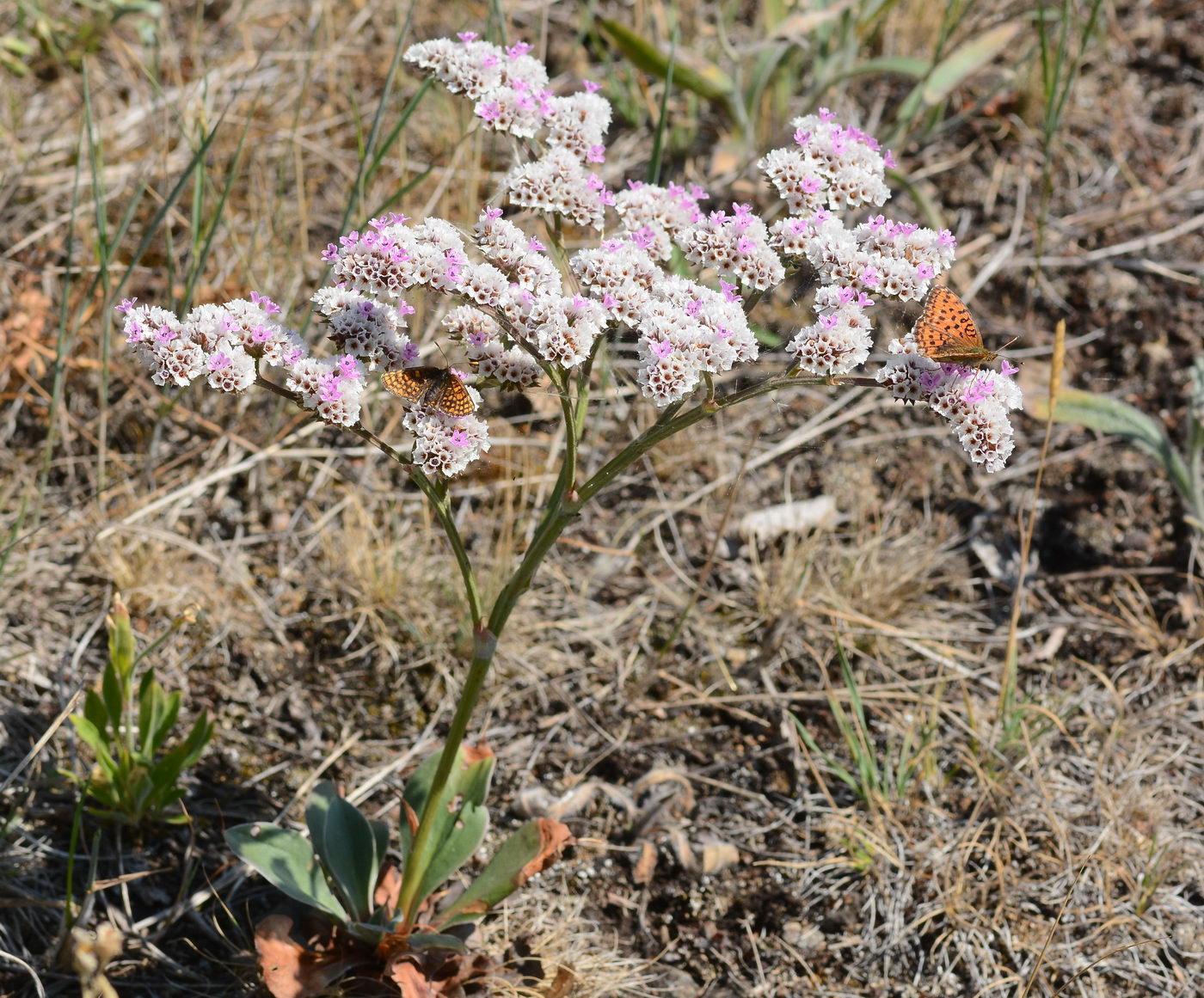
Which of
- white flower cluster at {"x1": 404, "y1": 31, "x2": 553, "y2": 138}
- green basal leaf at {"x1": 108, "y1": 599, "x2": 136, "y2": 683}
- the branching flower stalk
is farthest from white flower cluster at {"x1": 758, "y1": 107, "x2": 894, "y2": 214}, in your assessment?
green basal leaf at {"x1": 108, "y1": 599, "x2": 136, "y2": 683}

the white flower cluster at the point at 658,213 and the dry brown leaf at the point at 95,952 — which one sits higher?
the white flower cluster at the point at 658,213

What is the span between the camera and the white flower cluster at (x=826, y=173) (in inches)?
98.3

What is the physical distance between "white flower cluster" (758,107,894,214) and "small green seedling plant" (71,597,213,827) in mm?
1960

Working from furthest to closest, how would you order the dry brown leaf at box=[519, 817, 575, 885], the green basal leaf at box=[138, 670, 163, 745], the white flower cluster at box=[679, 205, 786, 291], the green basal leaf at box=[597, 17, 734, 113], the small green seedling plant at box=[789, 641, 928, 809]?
the green basal leaf at box=[597, 17, 734, 113]
the small green seedling plant at box=[789, 641, 928, 809]
the green basal leaf at box=[138, 670, 163, 745]
the dry brown leaf at box=[519, 817, 575, 885]
the white flower cluster at box=[679, 205, 786, 291]

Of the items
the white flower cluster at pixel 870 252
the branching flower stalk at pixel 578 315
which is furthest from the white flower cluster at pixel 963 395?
the white flower cluster at pixel 870 252

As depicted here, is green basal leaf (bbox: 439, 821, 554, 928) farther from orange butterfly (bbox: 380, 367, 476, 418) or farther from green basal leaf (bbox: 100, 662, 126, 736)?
orange butterfly (bbox: 380, 367, 476, 418)

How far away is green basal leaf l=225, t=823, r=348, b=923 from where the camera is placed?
2.75 meters

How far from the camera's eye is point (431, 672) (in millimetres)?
3863

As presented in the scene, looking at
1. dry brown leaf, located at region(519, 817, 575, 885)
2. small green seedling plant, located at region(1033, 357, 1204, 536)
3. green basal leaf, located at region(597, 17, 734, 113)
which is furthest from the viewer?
green basal leaf, located at region(597, 17, 734, 113)

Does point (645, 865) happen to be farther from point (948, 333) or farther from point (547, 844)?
point (948, 333)

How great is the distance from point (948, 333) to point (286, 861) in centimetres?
199

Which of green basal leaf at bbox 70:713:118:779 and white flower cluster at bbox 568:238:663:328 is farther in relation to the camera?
green basal leaf at bbox 70:713:118:779

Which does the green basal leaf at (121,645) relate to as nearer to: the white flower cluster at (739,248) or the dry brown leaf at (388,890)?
the dry brown leaf at (388,890)

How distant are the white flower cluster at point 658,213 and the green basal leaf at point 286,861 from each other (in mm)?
1679
